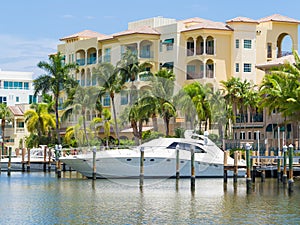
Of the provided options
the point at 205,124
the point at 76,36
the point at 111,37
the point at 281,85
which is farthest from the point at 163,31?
the point at 205,124

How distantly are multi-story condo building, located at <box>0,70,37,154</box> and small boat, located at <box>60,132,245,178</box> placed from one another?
226 feet

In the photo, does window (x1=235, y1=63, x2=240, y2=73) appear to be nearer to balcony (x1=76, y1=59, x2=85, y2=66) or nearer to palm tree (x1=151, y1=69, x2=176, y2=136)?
balcony (x1=76, y1=59, x2=85, y2=66)

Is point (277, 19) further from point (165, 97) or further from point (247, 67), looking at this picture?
point (165, 97)

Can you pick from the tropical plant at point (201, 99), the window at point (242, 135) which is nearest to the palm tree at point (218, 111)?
the tropical plant at point (201, 99)

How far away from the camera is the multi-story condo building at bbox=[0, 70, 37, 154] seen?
132m

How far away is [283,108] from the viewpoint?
76812mm

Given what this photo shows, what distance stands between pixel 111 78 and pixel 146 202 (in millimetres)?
10551

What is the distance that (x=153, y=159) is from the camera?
60625 mm

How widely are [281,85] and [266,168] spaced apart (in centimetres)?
1874

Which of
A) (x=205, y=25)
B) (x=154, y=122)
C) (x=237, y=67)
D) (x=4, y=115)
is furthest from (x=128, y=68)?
(x=4, y=115)

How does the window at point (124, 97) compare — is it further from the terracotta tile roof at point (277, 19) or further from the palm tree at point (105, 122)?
the terracotta tile roof at point (277, 19)

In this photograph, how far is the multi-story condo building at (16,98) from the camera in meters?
132

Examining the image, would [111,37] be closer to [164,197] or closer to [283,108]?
[283,108]

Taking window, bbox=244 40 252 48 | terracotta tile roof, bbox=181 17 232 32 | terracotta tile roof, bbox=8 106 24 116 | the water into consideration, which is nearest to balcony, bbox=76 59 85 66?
terracotta tile roof, bbox=181 17 232 32
